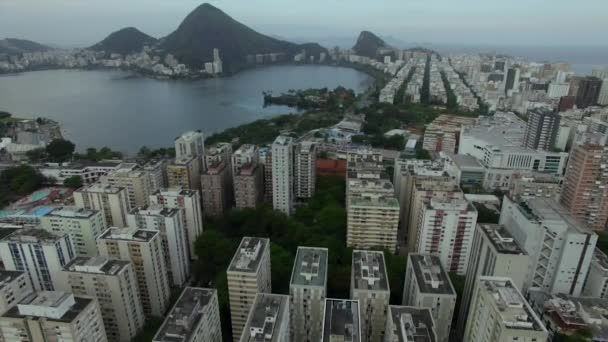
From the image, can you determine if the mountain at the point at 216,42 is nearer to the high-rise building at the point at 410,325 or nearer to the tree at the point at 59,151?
the tree at the point at 59,151

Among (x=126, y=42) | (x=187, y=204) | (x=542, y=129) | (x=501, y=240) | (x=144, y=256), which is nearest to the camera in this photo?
(x=501, y=240)

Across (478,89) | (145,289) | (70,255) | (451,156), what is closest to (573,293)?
(451,156)

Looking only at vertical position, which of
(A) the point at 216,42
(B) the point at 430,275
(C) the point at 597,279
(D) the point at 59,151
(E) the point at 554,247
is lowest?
(C) the point at 597,279

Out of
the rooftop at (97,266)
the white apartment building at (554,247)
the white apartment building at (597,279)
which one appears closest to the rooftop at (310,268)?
the rooftop at (97,266)

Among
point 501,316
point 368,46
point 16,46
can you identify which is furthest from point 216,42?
point 501,316

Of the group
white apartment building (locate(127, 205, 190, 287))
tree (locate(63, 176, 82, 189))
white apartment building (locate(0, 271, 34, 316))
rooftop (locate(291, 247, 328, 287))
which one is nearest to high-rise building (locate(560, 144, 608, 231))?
rooftop (locate(291, 247, 328, 287))

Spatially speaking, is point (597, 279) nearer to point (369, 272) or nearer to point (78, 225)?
point (369, 272)

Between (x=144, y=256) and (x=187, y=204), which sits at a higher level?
(x=187, y=204)

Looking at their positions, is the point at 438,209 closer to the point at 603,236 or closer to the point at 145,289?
the point at 603,236
